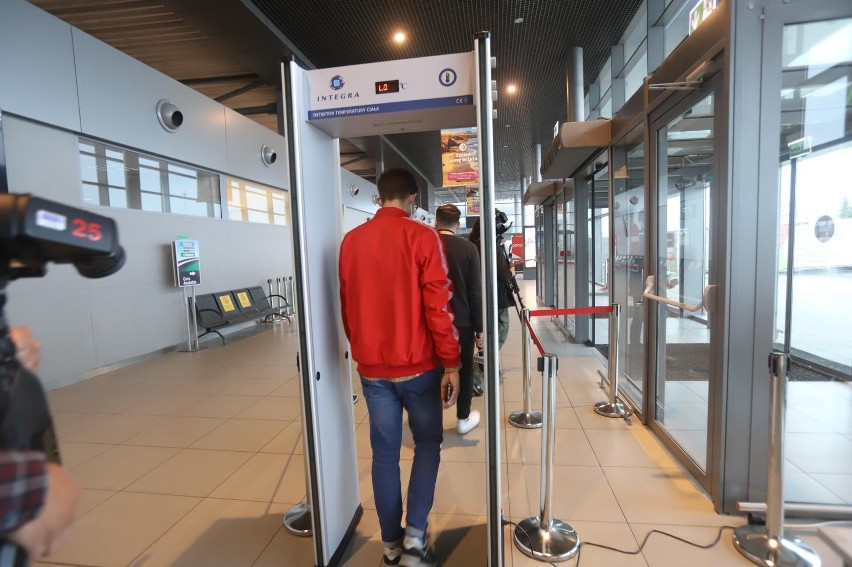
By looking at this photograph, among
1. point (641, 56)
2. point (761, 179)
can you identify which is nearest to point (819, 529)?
point (761, 179)

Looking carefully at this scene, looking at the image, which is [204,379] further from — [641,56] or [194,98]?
[641,56]

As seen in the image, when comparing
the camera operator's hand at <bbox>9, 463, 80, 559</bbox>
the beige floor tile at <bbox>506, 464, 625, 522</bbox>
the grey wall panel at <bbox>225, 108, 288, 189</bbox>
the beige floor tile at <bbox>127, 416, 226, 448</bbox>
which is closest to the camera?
the camera operator's hand at <bbox>9, 463, 80, 559</bbox>

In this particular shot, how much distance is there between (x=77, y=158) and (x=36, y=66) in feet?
3.18

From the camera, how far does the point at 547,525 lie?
210 cm

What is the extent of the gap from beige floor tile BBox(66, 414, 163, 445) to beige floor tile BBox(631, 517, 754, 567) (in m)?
3.66

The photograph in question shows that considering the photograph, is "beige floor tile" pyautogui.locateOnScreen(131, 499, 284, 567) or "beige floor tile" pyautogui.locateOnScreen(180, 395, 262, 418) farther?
"beige floor tile" pyautogui.locateOnScreen(180, 395, 262, 418)

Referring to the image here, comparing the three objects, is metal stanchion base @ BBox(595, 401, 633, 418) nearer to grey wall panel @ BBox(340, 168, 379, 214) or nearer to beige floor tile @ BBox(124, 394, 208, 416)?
beige floor tile @ BBox(124, 394, 208, 416)

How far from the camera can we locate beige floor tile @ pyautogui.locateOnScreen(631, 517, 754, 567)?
1.92 metres

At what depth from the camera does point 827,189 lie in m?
2.14

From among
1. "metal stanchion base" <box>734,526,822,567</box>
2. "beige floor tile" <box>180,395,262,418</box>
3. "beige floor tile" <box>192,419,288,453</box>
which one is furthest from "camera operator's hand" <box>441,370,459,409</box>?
"beige floor tile" <box>180,395,262,418</box>

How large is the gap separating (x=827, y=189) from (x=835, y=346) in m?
0.83

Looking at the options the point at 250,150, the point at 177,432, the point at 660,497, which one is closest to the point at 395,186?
the point at 660,497

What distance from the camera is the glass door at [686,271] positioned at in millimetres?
2416

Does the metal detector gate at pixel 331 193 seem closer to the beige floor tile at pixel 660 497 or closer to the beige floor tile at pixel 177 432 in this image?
the beige floor tile at pixel 660 497
